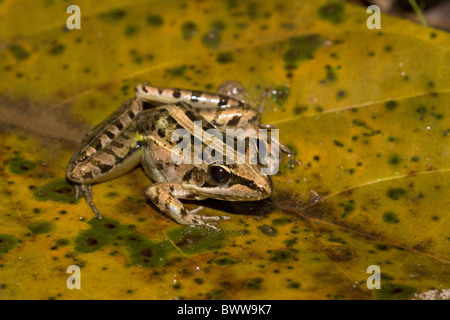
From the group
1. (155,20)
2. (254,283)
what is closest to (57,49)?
(155,20)

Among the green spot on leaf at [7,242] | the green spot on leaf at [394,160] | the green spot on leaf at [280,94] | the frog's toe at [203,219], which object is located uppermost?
the green spot on leaf at [280,94]

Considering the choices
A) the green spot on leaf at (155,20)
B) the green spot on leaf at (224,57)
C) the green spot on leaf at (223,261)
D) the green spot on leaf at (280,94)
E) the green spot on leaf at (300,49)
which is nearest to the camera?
the green spot on leaf at (223,261)

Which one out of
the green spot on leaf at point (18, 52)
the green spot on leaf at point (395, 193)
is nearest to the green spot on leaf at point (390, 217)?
the green spot on leaf at point (395, 193)

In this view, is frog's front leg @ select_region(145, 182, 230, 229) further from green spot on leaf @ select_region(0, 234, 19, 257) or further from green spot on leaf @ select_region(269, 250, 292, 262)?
green spot on leaf @ select_region(0, 234, 19, 257)

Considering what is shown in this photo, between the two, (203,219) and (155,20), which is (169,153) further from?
(155,20)

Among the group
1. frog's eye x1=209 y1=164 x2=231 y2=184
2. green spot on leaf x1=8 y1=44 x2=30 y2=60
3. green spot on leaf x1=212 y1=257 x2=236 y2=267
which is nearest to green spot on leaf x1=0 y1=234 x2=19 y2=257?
green spot on leaf x1=212 y1=257 x2=236 y2=267

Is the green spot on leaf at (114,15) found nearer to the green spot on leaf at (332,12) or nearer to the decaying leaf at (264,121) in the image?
the decaying leaf at (264,121)

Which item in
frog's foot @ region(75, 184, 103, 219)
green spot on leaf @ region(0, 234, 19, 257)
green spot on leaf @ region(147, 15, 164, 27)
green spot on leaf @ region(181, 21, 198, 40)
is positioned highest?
green spot on leaf @ region(147, 15, 164, 27)

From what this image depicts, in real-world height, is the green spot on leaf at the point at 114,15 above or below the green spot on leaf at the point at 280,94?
above

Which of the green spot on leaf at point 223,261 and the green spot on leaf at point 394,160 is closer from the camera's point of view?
the green spot on leaf at point 223,261
